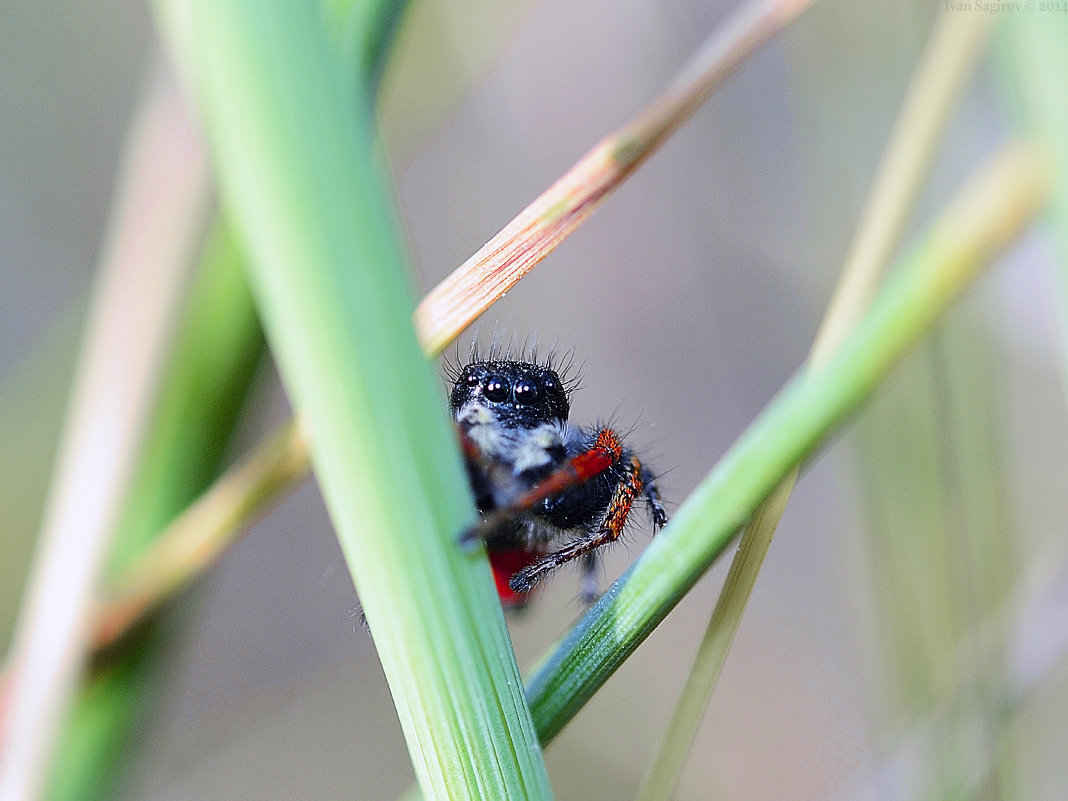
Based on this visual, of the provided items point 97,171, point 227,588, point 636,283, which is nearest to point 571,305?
point 636,283

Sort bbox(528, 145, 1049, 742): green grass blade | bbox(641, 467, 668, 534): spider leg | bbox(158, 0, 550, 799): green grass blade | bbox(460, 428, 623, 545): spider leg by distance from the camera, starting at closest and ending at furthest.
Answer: bbox(158, 0, 550, 799): green grass blade < bbox(528, 145, 1049, 742): green grass blade < bbox(460, 428, 623, 545): spider leg < bbox(641, 467, 668, 534): spider leg

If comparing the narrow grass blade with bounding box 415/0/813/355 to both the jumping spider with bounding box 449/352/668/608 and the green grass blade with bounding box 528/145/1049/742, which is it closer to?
the jumping spider with bounding box 449/352/668/608

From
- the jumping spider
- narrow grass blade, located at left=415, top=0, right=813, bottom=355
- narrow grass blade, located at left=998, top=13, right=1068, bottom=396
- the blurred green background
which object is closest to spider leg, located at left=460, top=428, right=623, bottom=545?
the jumping spider

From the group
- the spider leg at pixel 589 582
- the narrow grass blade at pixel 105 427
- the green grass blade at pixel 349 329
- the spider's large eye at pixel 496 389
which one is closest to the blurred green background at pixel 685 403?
the spider leg at pixel 589 582

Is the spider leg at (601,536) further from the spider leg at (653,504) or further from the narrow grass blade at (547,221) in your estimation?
the narrow grass blade at (547,221)

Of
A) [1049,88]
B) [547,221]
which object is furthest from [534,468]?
[1049,88]

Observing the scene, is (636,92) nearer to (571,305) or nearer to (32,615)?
(571,305)

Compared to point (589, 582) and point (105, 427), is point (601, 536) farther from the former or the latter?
point (105, 427)
